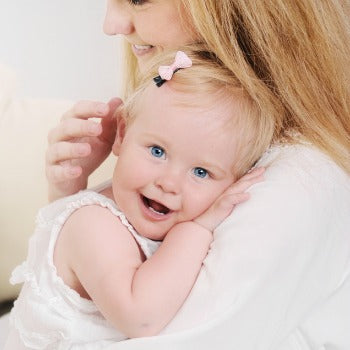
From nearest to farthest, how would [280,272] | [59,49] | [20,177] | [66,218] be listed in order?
[280,272]
[66,218]
[20,177]
[59,49]

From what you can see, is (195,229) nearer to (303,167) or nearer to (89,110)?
(303,167)

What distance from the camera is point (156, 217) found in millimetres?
944

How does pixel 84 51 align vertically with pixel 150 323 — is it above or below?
below

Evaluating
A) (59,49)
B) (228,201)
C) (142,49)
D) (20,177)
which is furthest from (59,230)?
(59,49)

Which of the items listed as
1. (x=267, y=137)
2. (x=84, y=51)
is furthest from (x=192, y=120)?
(x=84, y=51)

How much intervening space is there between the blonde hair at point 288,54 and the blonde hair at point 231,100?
0.07 ft

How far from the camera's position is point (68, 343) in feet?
3.10

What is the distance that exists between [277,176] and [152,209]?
163 mm

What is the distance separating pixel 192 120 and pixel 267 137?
0.36 ft

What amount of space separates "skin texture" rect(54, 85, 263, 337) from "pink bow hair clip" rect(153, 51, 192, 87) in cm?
1

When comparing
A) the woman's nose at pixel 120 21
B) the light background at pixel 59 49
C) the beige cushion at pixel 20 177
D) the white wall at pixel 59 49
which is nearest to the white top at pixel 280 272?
the woman's nose at pixel 120 21

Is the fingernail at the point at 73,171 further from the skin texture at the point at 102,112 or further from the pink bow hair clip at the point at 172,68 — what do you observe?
the pink bow hair clip at the point at 172,68

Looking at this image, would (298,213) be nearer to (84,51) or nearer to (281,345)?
(281,345)

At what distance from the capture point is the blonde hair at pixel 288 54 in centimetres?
99
